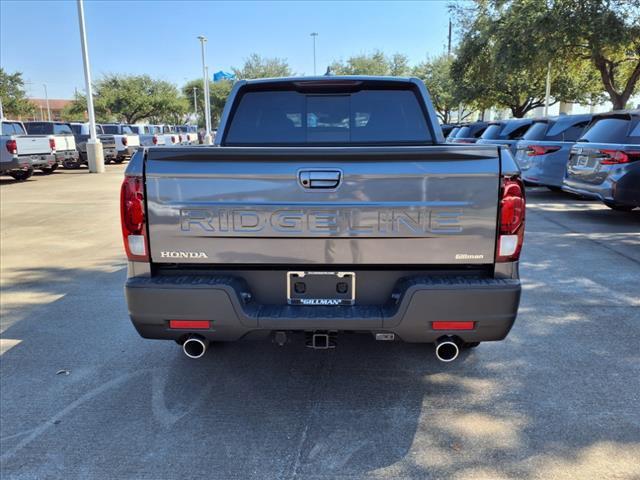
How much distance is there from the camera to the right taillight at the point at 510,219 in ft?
9.52

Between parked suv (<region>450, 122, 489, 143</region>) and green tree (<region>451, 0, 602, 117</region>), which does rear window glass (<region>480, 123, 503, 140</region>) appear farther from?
green tree (<region>451, 0, 602, 117</region>)

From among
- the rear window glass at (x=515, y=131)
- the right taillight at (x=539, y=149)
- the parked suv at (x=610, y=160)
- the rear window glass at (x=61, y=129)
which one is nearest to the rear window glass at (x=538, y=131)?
the right taillight at (x=539, y=149)

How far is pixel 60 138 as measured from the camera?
18953mm

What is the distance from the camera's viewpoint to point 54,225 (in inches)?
377

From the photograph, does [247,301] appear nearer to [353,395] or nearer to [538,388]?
[353,395]

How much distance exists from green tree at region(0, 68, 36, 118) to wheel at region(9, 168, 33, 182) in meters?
44.0

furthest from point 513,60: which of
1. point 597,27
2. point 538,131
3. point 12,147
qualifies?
point 12,147

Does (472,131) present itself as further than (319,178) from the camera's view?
Yes

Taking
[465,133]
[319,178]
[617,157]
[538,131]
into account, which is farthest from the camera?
[465,133]

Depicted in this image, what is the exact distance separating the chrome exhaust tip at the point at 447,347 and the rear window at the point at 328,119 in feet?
6.35

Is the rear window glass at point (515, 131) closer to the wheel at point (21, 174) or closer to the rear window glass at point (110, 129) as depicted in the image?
the wheel at point (21, 174)

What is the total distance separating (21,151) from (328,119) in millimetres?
15046

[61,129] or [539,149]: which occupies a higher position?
[61,129]

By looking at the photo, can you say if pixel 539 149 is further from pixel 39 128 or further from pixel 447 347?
pixel 39 128
